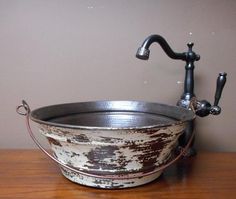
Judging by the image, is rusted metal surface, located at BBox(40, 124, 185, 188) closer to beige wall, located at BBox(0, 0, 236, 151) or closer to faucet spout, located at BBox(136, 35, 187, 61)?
faucet spout, located at BBox(136, 35, 187, 61)

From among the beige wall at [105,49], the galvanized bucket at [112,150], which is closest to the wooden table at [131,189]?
the galvanized bucket at [112,150]

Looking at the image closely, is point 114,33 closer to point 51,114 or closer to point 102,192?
point 51,114

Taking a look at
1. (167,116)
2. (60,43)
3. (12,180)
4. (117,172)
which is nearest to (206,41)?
(167,116)

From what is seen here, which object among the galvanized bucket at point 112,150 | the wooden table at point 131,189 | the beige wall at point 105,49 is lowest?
the wooden table at point 131,189

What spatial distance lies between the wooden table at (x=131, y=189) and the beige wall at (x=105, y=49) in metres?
0.24

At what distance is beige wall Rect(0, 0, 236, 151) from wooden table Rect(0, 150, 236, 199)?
24 cm

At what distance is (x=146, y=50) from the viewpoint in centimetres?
65

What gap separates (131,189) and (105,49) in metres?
0.46

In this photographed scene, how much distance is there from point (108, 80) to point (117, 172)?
0.41 metres

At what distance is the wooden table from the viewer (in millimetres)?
567

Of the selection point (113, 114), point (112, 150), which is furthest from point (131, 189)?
point (113, 114)

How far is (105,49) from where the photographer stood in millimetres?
919

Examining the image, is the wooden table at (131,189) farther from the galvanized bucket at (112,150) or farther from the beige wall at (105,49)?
the beige wall at (105,49)

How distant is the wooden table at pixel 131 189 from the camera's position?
567mm
